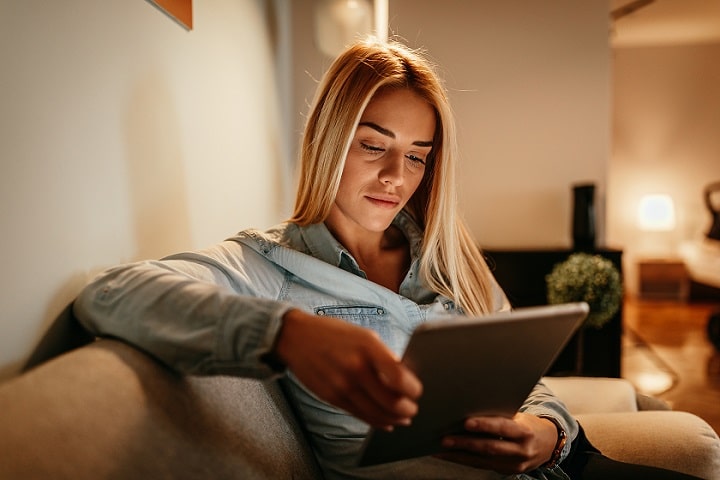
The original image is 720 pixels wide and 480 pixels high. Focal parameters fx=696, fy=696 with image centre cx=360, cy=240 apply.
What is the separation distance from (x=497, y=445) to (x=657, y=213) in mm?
6892

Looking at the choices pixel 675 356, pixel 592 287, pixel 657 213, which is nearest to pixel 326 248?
pixel 592 287

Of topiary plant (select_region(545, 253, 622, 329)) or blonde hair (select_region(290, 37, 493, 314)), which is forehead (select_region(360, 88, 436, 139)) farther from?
topiary plant (select_region(545, 253, 622, 329))

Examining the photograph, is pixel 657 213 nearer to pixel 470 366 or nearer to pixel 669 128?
pixel 669 128

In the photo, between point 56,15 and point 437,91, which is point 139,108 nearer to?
point 56,15

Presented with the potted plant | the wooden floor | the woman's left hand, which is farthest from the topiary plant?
the woman's left hand

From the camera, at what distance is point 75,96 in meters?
1.00

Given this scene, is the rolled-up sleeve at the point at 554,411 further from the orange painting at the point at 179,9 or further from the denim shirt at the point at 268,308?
the orange painting at the point at 179,9

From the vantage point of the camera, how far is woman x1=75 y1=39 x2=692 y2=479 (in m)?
0.67

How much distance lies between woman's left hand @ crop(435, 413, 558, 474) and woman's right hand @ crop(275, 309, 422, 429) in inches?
10.5

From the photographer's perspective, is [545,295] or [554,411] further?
[545,295]

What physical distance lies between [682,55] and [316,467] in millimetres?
7400

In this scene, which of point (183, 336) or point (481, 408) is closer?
point (183, 336)

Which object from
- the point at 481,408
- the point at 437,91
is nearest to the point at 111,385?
the point at 481,408

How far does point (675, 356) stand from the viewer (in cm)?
462
